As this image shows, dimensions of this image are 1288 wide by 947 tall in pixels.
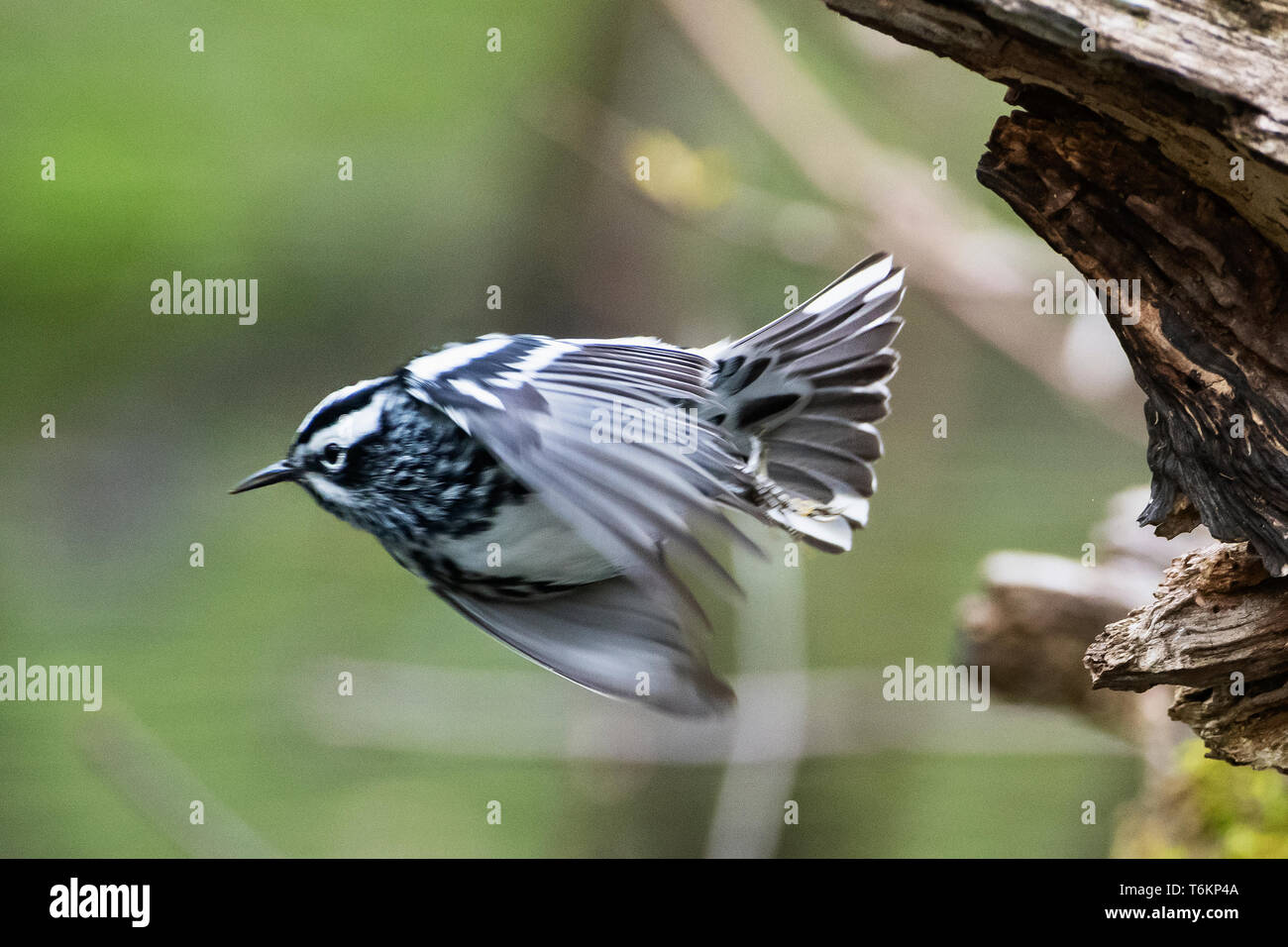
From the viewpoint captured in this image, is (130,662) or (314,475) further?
(130,662)

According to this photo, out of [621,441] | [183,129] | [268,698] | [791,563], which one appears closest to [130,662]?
[268,698]

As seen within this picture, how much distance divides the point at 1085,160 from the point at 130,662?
4340 millimetres

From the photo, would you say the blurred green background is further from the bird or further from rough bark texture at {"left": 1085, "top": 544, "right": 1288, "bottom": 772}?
rough bark texture at {"left": 1085, "top": 544, "right": 1288, "bottom": 772}

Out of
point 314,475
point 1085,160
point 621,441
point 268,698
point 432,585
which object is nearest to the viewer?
point 1085,160

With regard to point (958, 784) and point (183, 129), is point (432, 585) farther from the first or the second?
point (183, 129)

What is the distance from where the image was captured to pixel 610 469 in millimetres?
1375

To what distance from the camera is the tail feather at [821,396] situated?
201 cm

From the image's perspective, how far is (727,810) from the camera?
3449mm

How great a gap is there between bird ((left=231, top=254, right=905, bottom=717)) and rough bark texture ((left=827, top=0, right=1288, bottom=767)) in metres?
0.52

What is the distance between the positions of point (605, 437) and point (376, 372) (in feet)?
12.5

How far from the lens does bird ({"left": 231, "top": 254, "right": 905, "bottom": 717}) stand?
138cm

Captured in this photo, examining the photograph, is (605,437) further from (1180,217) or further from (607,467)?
(1180,217)

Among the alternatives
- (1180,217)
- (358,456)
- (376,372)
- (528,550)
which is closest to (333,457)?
(358,456)

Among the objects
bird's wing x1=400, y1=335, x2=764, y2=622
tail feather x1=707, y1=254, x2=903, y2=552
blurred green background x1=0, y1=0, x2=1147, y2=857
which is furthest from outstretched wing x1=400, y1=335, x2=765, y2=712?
blurred green background x1=0, y1=0, x2=1147, y2=857
